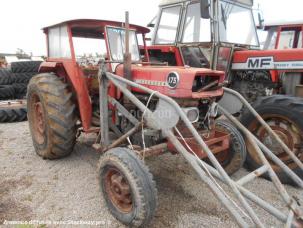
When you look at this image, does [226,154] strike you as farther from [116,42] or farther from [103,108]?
[116,42]

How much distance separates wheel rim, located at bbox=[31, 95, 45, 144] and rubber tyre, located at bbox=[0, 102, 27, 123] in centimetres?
204

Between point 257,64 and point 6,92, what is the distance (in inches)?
229

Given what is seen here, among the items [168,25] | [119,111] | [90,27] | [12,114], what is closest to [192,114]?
[119,111]

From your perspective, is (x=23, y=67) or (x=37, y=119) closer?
(x=37, y=119)

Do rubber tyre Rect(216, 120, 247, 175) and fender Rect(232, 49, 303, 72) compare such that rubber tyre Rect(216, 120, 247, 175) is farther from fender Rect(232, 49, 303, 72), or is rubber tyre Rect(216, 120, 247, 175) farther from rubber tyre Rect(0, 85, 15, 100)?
rubber tyre Rect(0, 85, 15, 100)

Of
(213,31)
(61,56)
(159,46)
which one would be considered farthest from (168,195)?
(159,46)

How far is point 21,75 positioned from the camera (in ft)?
24.2

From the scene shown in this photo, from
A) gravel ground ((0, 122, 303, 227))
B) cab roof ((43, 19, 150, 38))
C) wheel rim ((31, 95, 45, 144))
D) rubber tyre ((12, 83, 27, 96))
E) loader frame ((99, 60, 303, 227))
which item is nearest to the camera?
loader frame ((99, 60, 303, 227))

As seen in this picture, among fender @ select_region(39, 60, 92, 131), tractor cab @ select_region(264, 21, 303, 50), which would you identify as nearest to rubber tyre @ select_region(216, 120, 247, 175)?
fender @ select_region(39, 60, 92, 131)

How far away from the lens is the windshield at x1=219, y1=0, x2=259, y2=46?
447cm

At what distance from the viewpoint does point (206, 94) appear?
2.72m

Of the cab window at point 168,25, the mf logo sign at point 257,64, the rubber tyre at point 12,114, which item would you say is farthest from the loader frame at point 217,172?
the rubber tyre at point 12,114

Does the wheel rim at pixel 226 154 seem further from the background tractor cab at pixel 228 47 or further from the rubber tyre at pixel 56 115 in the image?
the rubber tyre at pixel 56 115

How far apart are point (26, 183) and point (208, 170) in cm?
217
